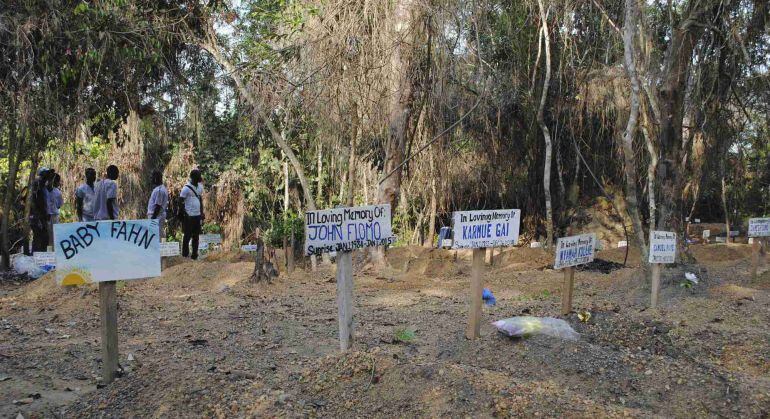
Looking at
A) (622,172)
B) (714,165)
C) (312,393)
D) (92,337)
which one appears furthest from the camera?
(622,172)

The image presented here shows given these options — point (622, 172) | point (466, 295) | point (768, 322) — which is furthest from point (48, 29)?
point (622, 172)

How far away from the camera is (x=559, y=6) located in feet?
36.4

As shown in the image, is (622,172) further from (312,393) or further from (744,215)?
(312,393)

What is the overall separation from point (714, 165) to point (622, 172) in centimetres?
203

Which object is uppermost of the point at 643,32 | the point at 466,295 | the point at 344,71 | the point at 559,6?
the point at 559,6

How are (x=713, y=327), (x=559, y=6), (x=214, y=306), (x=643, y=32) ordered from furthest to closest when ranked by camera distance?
(x=559, y=6) → (x=643, y=32) → (x=214, y=306) → (x=713, y=327)

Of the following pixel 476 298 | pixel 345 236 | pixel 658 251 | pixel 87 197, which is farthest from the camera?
pixel 87 197

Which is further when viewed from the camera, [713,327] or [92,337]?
[713,327]

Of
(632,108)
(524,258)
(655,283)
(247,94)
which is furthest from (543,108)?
(247,94)

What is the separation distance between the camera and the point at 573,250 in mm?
6281

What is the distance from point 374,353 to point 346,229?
866mm

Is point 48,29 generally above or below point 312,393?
above

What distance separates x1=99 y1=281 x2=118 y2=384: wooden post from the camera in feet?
14.1

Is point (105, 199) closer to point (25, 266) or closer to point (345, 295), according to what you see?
point (25, 266)
